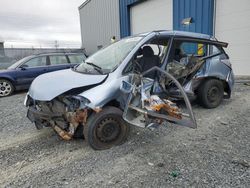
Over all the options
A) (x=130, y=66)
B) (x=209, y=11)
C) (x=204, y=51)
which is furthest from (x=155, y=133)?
(x=209, y=11)

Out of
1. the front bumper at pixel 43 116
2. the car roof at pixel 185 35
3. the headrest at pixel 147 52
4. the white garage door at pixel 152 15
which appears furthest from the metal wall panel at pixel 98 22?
the front bumper at pixel 43 116

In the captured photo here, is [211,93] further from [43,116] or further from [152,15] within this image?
[152,15]

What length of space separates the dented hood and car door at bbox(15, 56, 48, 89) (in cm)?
470

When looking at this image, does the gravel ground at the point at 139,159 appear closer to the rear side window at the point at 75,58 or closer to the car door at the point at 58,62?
the car door at the point at 58,62

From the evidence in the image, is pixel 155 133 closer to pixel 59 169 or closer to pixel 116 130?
pixel 116 130

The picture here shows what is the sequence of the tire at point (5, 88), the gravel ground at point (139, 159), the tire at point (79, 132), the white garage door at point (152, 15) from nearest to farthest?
1. the gravel ground at point (139, 159)
2. the tire at point (79, 132)
3. the tire at point (5, 88)
4. the white garage door at point (152, 15)

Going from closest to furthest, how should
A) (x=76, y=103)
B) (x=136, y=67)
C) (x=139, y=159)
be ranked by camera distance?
(x=139, y=159) → (x=76, y=103) → (x=136, y=67)

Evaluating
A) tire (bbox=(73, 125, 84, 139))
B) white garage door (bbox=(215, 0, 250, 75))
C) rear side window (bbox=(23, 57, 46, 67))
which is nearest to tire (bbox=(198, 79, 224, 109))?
tire (bbox=(73, 125, 84, 139))

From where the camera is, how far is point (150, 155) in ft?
9.89

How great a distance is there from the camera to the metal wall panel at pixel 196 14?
27.1 ft

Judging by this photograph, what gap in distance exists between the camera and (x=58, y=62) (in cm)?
841

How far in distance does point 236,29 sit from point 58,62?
21.7ft

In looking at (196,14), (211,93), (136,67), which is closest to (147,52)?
(136,67)

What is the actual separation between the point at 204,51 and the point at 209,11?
4201mm
